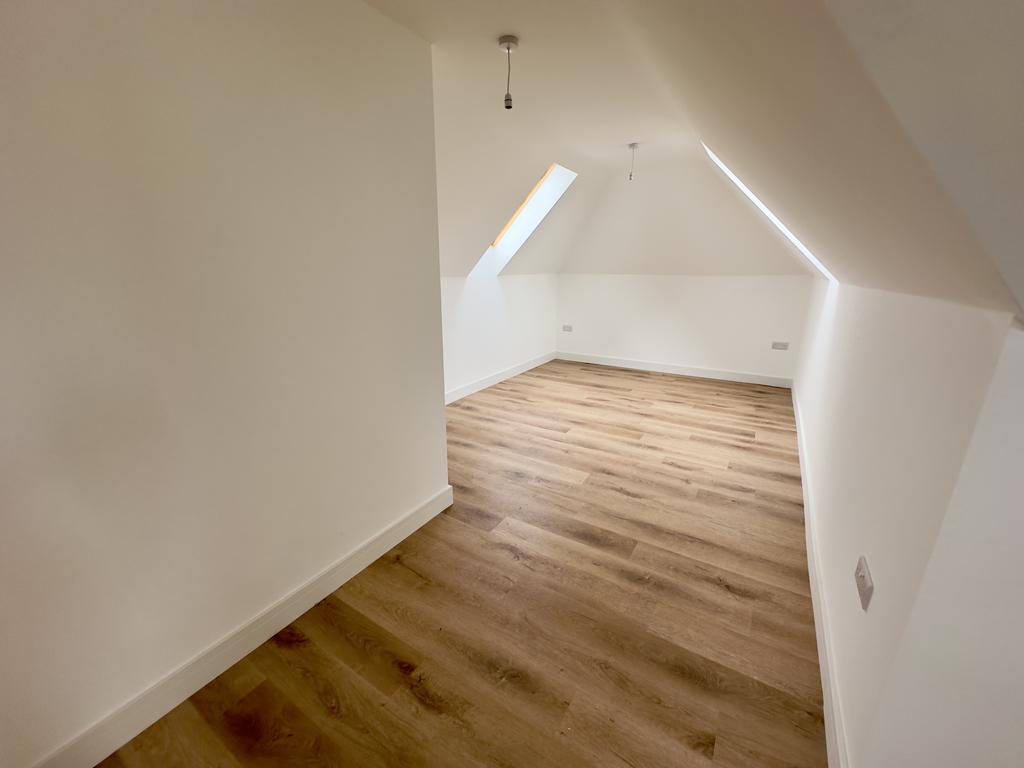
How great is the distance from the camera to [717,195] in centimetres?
396

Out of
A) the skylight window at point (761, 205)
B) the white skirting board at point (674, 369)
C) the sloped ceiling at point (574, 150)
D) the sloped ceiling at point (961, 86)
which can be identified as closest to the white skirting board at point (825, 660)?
the sloped ceiling at point (961, 86)

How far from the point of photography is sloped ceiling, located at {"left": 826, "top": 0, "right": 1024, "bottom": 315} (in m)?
0.42

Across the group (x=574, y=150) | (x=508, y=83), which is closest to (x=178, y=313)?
(x=508, y=83)

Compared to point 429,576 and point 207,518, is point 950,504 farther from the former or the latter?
point 207,518

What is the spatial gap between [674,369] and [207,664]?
16.4ft

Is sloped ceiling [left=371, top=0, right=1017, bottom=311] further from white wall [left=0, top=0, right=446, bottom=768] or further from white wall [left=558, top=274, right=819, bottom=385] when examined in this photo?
white wall [left=0, top=0, right=446, bottom=768]

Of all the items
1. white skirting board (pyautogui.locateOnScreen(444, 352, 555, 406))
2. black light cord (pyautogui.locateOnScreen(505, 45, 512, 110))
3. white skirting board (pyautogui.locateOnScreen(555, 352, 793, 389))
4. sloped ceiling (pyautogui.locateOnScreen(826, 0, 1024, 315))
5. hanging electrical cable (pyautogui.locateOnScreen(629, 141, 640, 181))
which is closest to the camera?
sloped ceiling (pyautogui.locateOnScreen(826, 0, 1024, 315))

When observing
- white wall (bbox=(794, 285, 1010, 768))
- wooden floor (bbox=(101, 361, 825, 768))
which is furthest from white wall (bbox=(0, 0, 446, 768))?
white wall (bbox=(794, 285, 1010, 768))

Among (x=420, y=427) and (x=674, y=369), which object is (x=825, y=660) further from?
(x=674, y=369)

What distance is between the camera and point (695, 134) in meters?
2.93

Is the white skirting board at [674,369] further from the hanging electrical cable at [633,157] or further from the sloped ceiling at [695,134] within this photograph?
the hanging electrical cable at [633,157]

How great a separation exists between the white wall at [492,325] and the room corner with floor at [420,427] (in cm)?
176

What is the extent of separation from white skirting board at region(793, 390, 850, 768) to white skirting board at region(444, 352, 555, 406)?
2.57 m

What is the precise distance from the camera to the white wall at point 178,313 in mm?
1030
